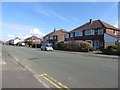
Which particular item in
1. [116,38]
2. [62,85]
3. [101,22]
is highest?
[101,22]

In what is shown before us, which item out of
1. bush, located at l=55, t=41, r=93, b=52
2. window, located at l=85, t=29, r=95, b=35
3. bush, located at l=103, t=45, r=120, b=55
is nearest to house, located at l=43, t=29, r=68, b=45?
window, located at l=85, t=29, r=95, b=35

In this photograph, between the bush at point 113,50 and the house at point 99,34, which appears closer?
the bush at point 113,50

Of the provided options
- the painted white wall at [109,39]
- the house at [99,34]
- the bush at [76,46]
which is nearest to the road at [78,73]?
the bush at [76,46]

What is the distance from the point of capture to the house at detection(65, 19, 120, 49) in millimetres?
53531

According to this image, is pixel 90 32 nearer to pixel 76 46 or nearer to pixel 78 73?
pixel 76 46

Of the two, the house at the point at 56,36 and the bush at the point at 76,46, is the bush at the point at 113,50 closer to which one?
the bush at the point at 76,46

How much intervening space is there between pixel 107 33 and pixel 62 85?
4750cm

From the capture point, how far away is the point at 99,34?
Answer: 55.8 metres

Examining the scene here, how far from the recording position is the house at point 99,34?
176 feet

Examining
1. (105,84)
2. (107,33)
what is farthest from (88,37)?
(105,84)

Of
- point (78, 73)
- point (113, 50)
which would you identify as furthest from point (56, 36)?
point (78, 73)

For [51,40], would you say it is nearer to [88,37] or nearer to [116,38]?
[88,37]

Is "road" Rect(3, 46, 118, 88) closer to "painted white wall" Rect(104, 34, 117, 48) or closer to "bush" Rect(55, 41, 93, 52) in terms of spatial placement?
"bush" Rect(55, 41, 93, 52)

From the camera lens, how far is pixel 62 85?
28.2 feet
